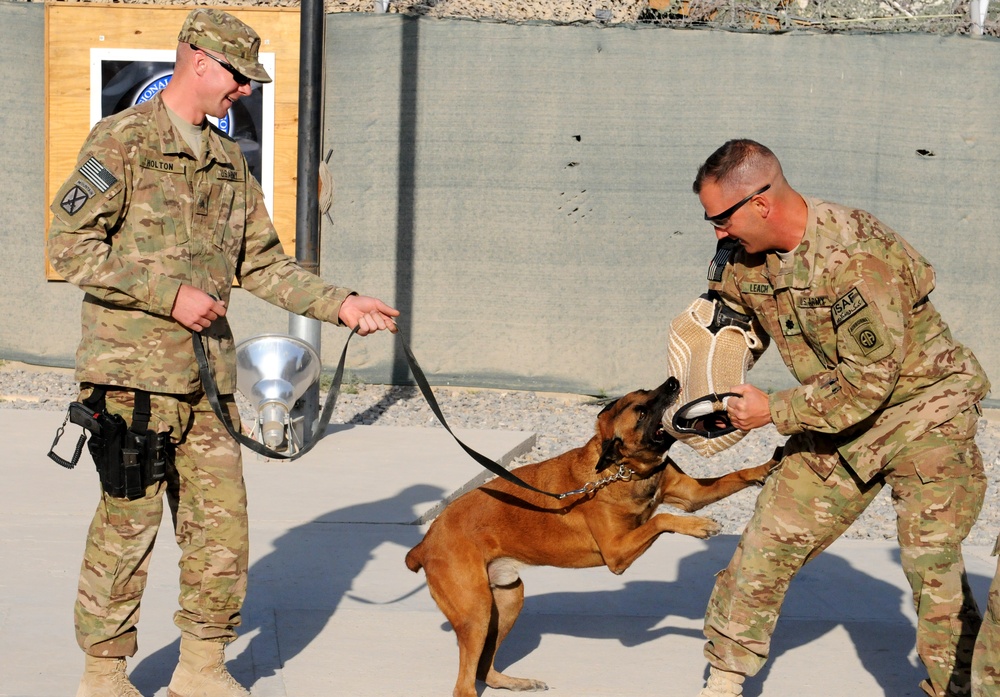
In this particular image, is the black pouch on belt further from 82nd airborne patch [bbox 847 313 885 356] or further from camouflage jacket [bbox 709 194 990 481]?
82nd airborne patch [bbox 847 313 885 356]

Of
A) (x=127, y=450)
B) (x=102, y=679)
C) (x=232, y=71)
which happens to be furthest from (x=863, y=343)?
(x=102, y=679)

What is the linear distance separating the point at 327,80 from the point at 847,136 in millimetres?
4086

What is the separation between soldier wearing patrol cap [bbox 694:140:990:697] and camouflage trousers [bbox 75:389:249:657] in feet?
5.20

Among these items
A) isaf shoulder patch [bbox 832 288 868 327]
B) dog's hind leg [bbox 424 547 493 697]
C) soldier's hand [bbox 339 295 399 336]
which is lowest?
dog's hind leg [bbox 424 547 493 697]

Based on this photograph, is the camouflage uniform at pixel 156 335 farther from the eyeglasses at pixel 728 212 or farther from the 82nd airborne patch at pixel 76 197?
the eyeglasses at pixel 728 212

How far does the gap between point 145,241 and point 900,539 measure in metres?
2.49

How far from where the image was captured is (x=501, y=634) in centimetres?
433

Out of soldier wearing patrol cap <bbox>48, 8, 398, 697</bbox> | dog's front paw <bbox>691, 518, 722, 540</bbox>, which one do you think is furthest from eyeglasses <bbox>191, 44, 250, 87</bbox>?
dog's front paw <bbox>691, 518, 722, 540</bbox>

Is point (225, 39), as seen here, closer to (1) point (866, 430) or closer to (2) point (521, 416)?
(1) point (866, 430)

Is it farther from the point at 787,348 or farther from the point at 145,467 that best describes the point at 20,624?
the point at 787,348

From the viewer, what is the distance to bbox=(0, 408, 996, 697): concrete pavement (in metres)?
4.27

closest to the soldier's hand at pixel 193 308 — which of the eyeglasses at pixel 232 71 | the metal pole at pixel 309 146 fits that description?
the eyeglasses at pixel 232 71

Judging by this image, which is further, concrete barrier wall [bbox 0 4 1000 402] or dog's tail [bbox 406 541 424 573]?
concrete barrier wall [bbox 0 4 1000 402]

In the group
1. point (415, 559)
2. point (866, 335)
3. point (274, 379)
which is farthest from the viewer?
point (274, 379)
